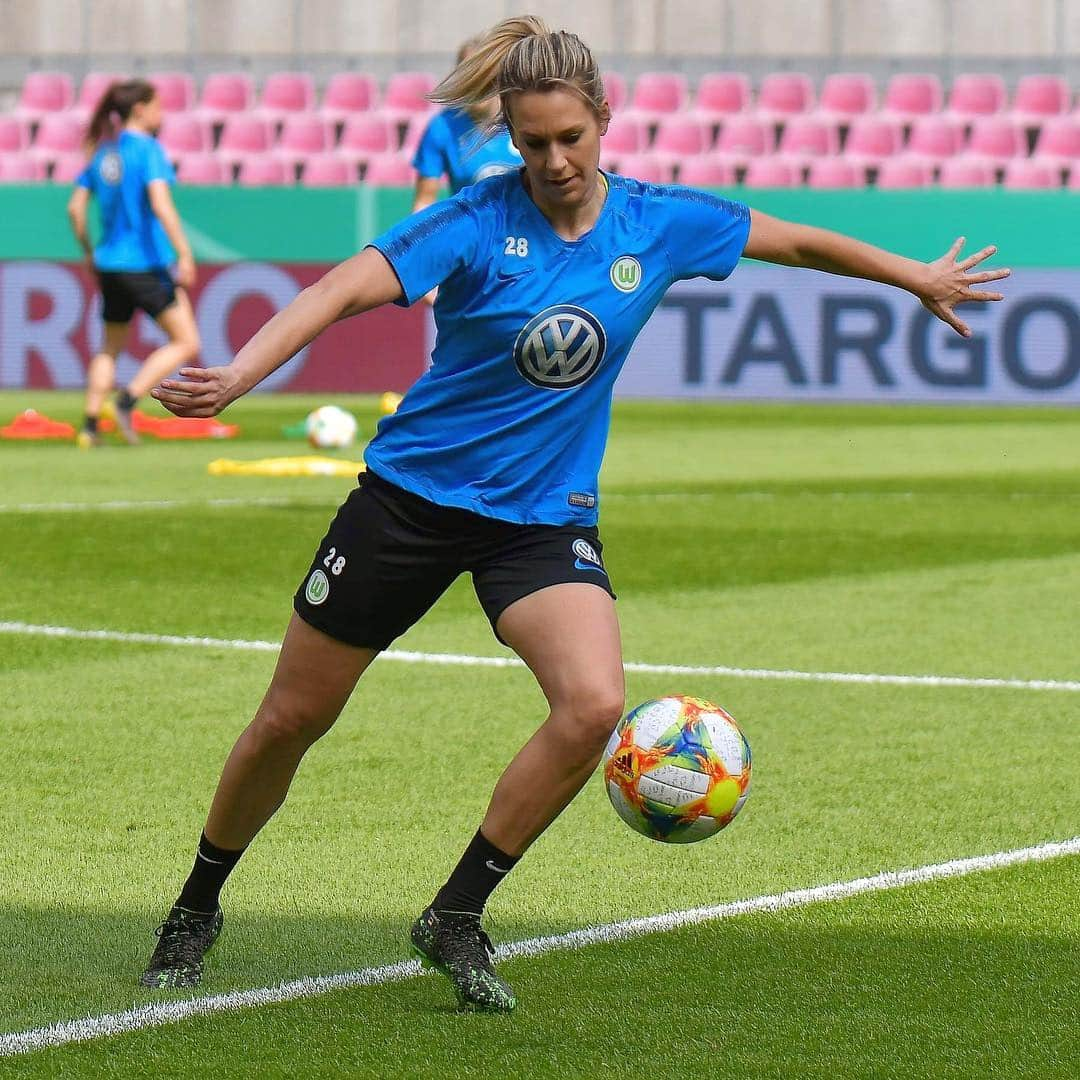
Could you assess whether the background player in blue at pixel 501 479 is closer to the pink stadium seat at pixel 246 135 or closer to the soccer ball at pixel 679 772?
the soccer ball at pixel 679 772

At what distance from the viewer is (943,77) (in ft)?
88.6

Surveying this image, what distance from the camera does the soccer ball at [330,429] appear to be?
16.1m

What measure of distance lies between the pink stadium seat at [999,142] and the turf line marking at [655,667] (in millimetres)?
18830

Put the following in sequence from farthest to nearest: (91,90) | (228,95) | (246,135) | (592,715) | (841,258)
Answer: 1. (91,90)
2. (228,95)
3. (246,135)
4. (841,258)
5. (592,715)

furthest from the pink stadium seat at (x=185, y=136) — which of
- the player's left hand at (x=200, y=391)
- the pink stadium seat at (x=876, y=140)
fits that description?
the player's left hand at (x=200, y=391)

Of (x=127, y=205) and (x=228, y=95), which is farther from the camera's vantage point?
(x=228, y=95)

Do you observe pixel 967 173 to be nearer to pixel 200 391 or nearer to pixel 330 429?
pixel 330 429

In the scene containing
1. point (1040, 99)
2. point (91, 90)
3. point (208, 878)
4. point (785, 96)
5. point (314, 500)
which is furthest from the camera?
point (91, 90)

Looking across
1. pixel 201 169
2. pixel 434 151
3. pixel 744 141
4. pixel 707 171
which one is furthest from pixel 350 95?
pixel 434 151

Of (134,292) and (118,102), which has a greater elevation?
(118,102)

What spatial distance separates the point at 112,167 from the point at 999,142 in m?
12.7

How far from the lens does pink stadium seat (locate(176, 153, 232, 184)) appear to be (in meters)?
26.9

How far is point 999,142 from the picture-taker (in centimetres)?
2581

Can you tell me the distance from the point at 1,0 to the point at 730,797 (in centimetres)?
2686
